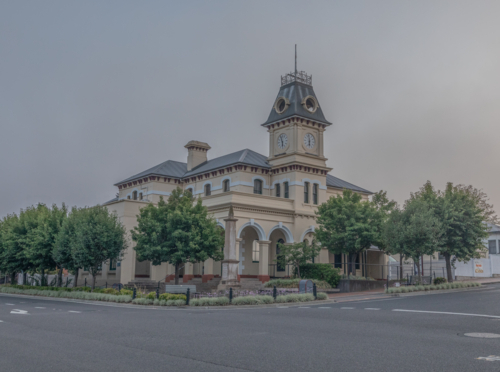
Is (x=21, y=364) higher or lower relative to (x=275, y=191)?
lower

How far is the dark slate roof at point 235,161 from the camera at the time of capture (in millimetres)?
43188

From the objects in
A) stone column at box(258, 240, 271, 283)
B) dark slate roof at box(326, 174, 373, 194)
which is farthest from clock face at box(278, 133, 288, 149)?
stone column at box(258, 240, 271, 283)

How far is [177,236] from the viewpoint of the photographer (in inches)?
1287

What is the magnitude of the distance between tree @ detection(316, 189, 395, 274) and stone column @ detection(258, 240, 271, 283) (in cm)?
412

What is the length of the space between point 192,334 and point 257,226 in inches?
985

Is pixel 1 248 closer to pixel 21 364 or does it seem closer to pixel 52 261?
pixel 52 261

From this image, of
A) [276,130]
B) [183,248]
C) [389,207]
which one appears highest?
[276,130]

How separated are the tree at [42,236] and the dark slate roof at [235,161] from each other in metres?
13.2

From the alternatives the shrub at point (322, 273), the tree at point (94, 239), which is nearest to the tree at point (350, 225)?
the shrub at point (322, 273)

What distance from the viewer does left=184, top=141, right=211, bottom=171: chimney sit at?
50.0m

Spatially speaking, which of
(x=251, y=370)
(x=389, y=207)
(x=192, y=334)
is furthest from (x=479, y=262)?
(x=251, y=370)

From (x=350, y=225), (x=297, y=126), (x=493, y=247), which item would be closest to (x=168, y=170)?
(x=297, y=126)

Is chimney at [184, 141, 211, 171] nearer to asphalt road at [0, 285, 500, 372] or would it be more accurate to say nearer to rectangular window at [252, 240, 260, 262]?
rectangular window at [252, 240, 260, 262]

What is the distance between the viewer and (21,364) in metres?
9.15
